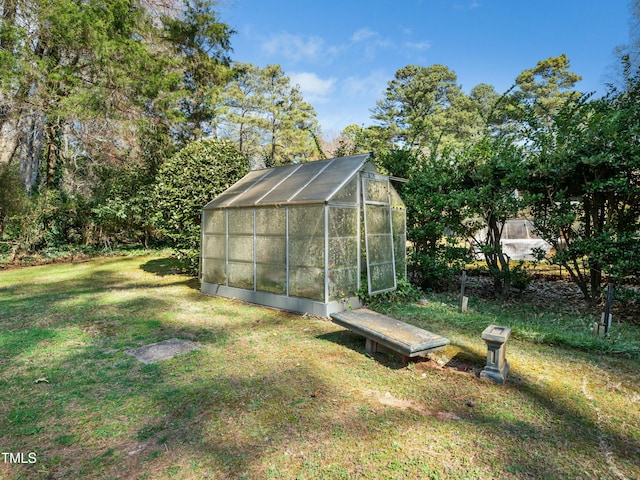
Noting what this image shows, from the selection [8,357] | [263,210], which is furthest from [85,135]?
[8,357]

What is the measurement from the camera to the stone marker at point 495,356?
3.41 meters

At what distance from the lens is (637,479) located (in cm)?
212

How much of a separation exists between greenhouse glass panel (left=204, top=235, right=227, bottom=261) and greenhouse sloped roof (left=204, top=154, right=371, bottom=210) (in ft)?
2.33

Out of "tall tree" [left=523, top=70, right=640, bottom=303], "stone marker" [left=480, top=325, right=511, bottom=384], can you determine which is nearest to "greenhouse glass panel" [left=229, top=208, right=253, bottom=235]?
"stone marker" [left=480, top=325, right=511, bottom=384]

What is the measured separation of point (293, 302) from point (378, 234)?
215cm

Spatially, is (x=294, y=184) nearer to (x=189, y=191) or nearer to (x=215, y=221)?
(x=215, y=221)

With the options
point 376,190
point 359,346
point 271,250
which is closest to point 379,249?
point 376,190

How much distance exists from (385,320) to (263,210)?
3.39 meters

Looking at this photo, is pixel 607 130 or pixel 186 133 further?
pixel 186 133

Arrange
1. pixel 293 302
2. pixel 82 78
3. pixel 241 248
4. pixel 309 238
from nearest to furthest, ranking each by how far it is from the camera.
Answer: pixel 309 238 → pixel 293 302 → pixel 241 248 → pixel 82 78

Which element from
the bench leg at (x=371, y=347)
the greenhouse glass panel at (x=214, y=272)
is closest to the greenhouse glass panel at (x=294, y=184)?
the greenhouse glass panel at (x=214, y=272)

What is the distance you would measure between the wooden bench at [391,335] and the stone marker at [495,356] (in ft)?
1.42

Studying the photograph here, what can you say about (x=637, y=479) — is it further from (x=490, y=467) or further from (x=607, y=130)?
(x=607, y=130)

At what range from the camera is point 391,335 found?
378 centimetres
